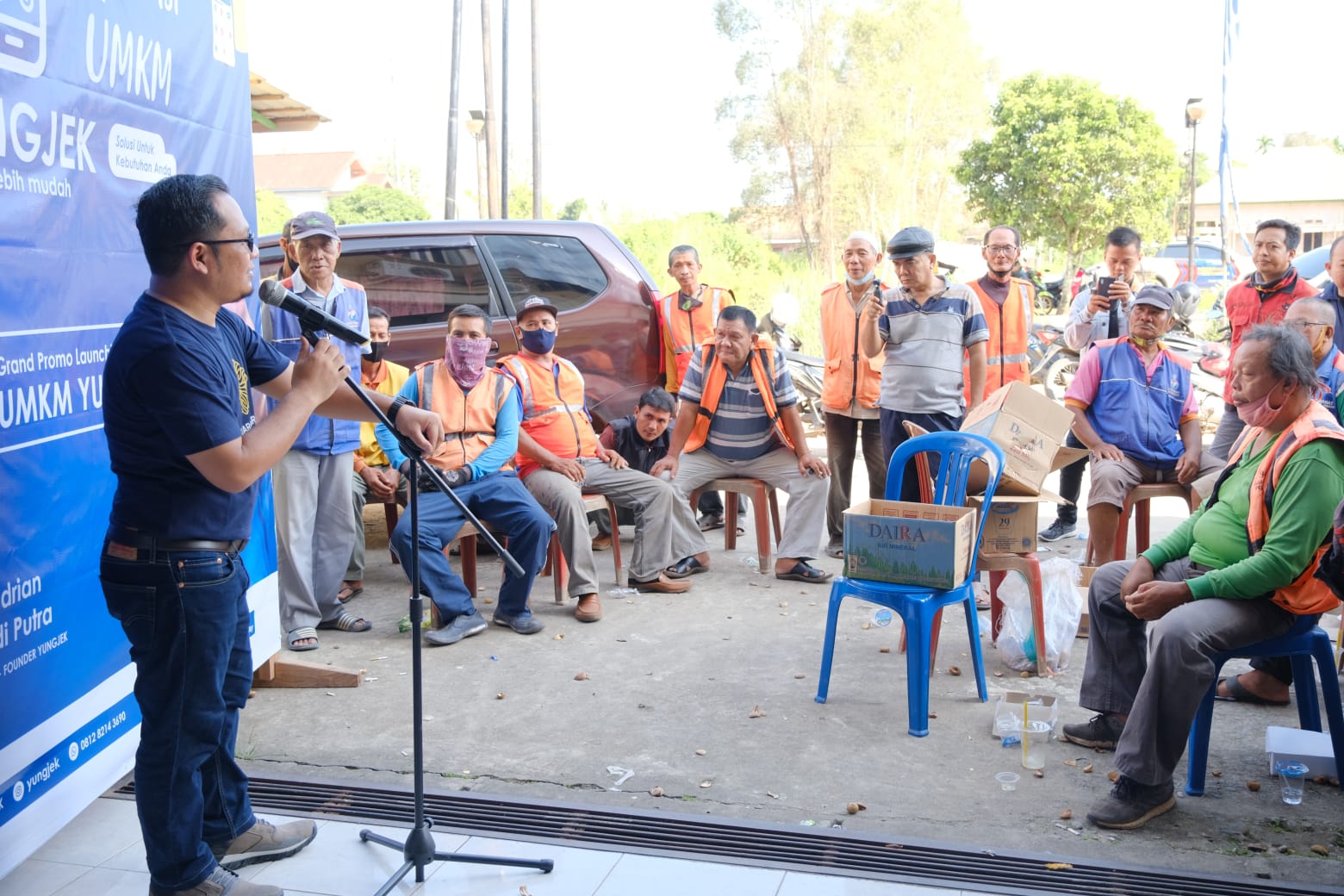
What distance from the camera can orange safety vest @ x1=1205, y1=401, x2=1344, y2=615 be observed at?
11.1 feet

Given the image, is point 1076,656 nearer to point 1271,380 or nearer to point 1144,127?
point 1271,380

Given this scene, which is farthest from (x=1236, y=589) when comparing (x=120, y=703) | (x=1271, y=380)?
(x=120, y=703)

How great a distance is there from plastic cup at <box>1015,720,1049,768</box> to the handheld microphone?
268cm

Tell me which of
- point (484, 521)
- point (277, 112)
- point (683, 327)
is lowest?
point (484, 521)

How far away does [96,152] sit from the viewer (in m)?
3.34

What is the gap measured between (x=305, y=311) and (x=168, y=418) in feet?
1.30

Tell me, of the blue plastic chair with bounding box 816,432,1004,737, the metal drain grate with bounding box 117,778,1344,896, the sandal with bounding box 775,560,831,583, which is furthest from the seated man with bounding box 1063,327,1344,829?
the sandal with bounding box 775,560,831,583

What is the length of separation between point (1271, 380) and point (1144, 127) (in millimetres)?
24338

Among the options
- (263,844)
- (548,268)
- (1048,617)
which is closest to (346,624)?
(263,844)

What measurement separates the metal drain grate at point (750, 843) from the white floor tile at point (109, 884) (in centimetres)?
52

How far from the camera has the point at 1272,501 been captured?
3.44m

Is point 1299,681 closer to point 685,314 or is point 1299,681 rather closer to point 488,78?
point 685,314

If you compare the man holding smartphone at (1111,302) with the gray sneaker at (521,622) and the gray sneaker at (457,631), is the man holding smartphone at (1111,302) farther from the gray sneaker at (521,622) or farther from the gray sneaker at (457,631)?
the gray sneaker at (457,631)

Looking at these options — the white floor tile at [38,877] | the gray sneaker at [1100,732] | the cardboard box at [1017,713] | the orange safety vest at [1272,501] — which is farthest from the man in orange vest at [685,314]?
the white floor tile at [38,877]
